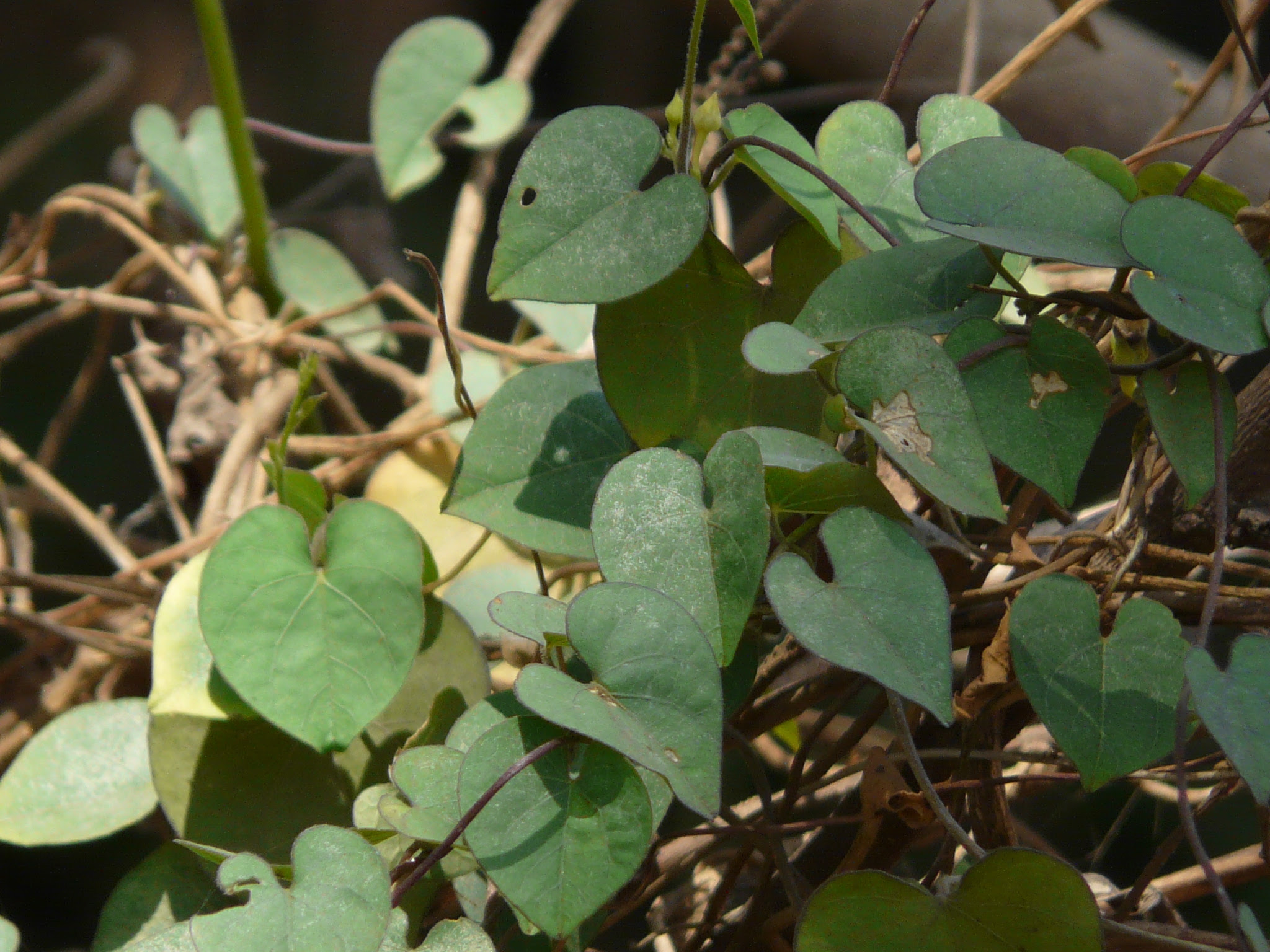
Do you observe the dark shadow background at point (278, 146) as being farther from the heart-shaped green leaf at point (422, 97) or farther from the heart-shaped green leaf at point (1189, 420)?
the heart-shaped green leaf at point (1189, 420)

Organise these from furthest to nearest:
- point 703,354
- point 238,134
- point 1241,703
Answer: point 238,134 → point 703,354 → point 1241,703

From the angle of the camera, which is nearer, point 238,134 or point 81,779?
point 81,779

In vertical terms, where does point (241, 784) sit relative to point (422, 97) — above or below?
below

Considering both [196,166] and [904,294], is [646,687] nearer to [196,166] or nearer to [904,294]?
[904,294]

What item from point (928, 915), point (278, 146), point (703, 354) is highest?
point (703, 354)

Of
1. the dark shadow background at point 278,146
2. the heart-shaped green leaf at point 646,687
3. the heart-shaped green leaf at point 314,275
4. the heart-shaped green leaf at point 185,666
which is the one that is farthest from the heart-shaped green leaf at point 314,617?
the dark shadow background at point 278,146

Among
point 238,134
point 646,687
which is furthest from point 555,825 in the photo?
point 238,134

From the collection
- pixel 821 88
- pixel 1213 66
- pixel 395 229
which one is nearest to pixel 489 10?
pixel 395 229
